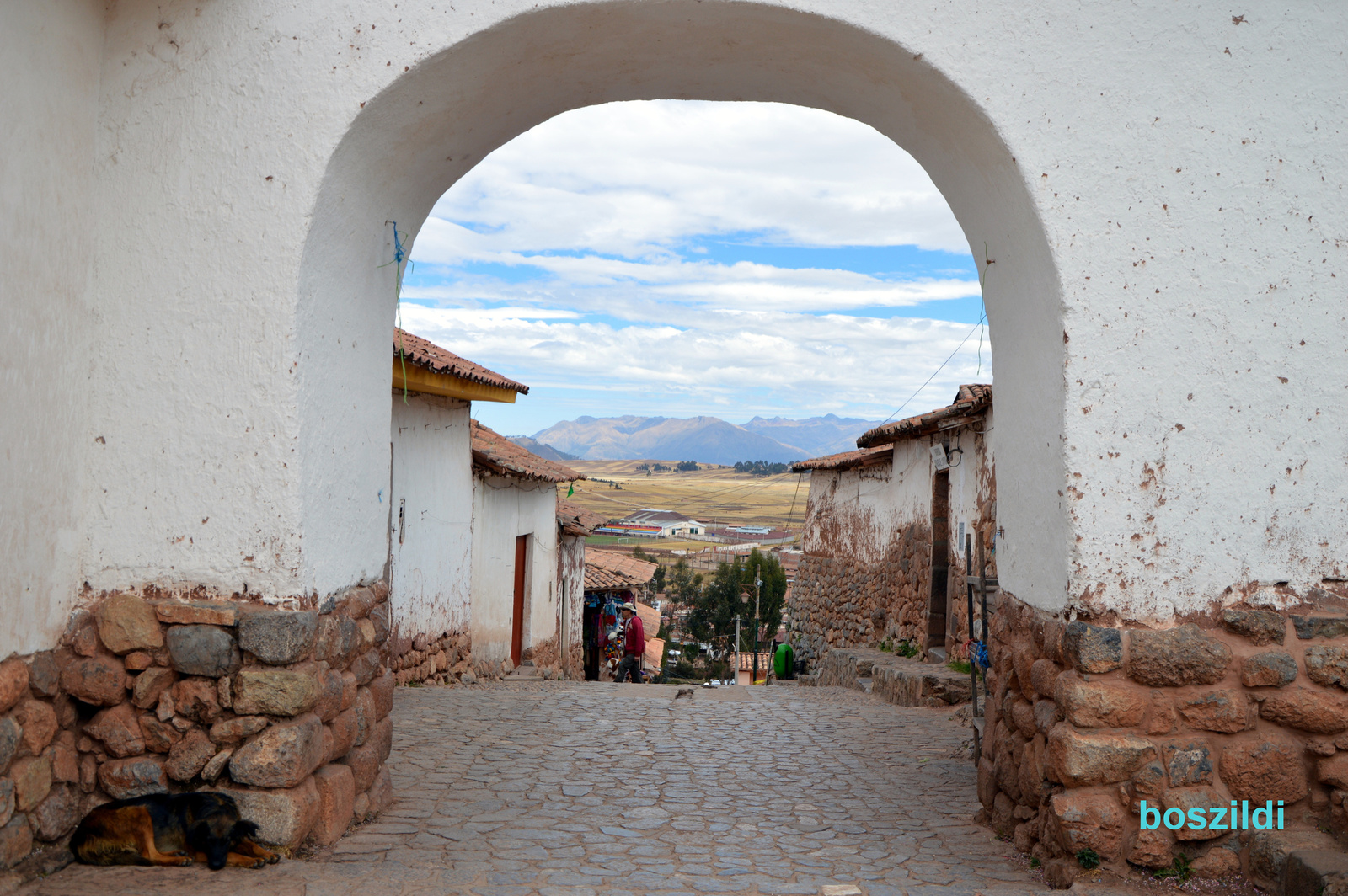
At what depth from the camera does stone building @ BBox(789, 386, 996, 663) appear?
889 cm

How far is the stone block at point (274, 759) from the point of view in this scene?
3.15 metres

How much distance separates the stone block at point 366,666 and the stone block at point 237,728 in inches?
20.5

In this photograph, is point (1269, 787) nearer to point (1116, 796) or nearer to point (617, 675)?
point (1116, 796)

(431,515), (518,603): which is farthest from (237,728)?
(518,603)

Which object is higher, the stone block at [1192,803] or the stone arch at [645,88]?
the stone arch at [645,88]

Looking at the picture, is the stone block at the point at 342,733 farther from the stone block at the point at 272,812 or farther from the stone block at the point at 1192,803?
the stone block at the point at 1192,803

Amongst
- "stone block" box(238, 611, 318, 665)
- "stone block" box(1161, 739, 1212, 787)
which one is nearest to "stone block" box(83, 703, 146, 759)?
"stone block" box(238, 611, 318, 665)

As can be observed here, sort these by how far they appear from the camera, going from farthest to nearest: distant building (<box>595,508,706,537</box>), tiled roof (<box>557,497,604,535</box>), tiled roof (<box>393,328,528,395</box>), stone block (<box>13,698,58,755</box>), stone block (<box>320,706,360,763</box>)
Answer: distant building (<box>595,508,706,537</box>) < tiled roof (<box>557,497,604,535</box>) < tiled roof (<box>393,328,528,395</box>) < stone block (<box>320,706,360,763</box>) < stone block (<box>13,698,58,755</box>)

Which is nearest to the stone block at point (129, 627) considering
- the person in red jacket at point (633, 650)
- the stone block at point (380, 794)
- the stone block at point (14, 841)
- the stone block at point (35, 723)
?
the stone block at point (35, 723)

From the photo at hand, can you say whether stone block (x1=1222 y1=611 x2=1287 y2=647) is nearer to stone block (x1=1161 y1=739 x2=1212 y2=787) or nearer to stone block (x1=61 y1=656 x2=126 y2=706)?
stone block (x1=1161 y1=739 x2=1212 y2=787)

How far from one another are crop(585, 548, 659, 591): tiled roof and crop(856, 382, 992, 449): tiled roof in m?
8.75

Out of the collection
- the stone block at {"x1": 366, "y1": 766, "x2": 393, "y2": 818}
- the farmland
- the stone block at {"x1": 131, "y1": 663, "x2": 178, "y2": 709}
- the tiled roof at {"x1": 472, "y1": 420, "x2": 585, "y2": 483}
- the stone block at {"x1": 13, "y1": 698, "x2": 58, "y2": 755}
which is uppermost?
the farmland

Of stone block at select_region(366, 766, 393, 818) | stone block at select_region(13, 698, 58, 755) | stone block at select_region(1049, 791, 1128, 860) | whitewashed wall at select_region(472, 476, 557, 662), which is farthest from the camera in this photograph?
whitewashed wall at select_region(472, 476, 557, 662)

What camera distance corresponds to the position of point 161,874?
10.2ft
